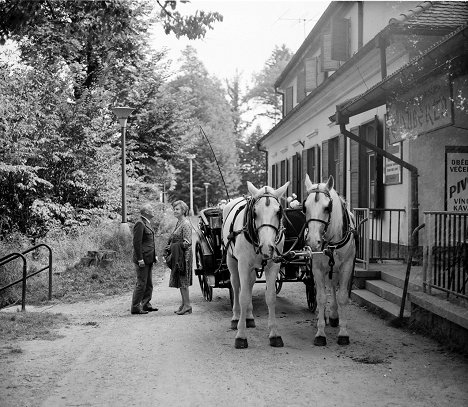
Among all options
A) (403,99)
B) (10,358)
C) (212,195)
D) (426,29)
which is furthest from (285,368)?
(212,195)

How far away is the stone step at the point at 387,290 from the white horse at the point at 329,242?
135cm

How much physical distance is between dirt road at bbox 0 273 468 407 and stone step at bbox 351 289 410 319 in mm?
183

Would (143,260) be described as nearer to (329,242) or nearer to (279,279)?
(279,279)

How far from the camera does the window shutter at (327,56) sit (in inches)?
667

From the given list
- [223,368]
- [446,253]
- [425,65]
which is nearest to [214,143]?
[425,65]

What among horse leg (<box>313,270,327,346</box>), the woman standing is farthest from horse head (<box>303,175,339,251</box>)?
the woman standing

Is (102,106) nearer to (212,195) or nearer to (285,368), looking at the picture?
(285,368)

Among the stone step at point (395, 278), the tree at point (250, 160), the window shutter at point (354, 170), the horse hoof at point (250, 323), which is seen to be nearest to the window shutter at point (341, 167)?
the window shutter at point (354, 170)

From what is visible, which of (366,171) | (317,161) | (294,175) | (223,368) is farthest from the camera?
(294,175)

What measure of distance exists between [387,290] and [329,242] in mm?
2333

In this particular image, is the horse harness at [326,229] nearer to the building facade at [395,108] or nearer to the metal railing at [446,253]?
the metal railing at [446,253]

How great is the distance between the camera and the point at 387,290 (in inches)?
332

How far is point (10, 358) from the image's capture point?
597 centimetres

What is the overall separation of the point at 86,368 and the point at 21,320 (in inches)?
107
